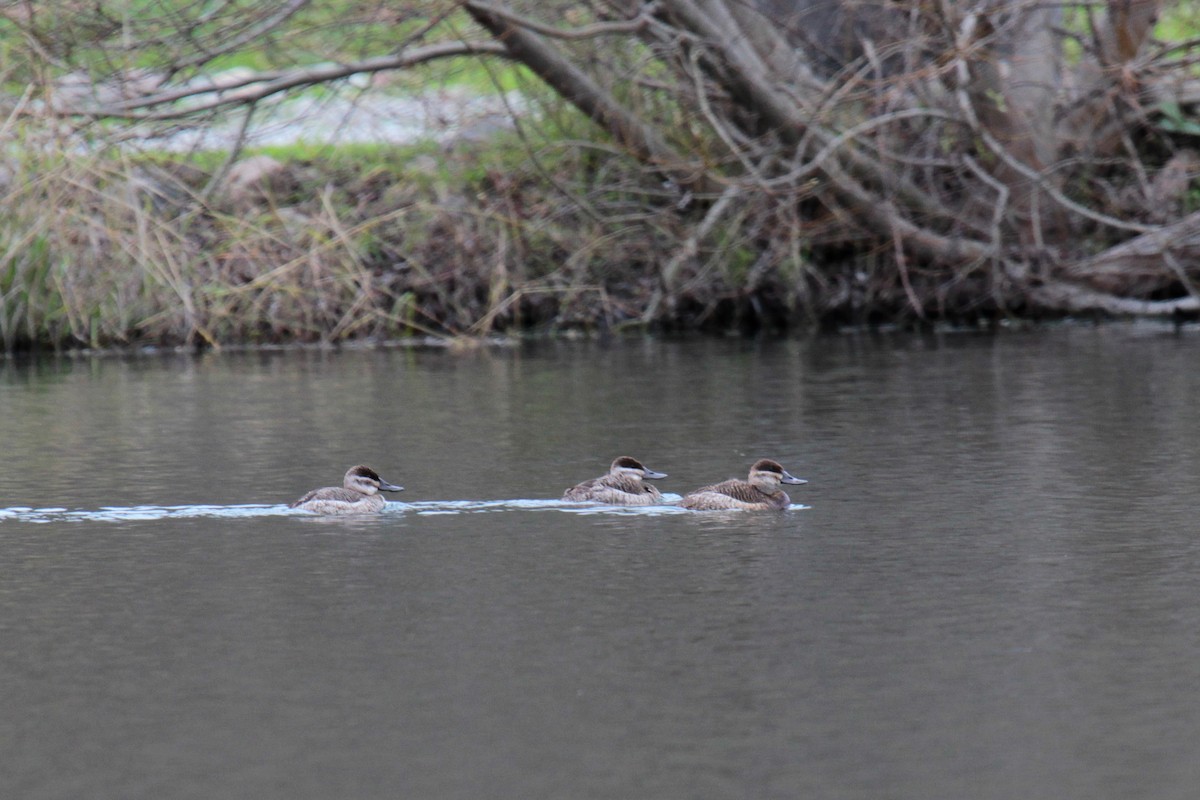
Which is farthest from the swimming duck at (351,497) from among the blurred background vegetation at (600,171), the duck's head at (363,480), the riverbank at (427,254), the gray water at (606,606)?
the riverbank at (427,254)

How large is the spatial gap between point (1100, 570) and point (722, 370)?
9.97 meters

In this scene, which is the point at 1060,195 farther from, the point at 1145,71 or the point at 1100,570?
the point at 1100,570

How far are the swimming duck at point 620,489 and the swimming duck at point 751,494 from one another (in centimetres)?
23

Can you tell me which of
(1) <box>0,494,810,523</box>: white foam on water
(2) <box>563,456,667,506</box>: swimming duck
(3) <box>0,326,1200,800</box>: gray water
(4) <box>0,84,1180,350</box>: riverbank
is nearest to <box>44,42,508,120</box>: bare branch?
(4) <box>0,84,1180,350</box>: riverbank

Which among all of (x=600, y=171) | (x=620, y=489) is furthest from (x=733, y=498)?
(x=600, y=171)

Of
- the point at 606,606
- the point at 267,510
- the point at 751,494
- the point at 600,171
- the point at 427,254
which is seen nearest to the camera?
the point at 606,606

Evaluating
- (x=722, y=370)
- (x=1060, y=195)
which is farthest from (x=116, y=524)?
(x=1060, y=195)

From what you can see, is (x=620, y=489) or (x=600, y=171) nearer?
(x=620, y=489)

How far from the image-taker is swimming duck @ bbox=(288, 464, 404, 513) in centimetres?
1045

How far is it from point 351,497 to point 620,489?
1.41 meters

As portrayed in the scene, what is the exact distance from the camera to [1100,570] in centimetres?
845

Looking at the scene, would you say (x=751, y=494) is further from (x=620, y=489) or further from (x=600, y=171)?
(x=600, y=171)

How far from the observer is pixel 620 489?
34.3ft

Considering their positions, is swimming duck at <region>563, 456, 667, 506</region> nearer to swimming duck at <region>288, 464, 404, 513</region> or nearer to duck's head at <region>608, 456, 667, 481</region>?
duck's head at <region>608, 456, 667, 481</region>
